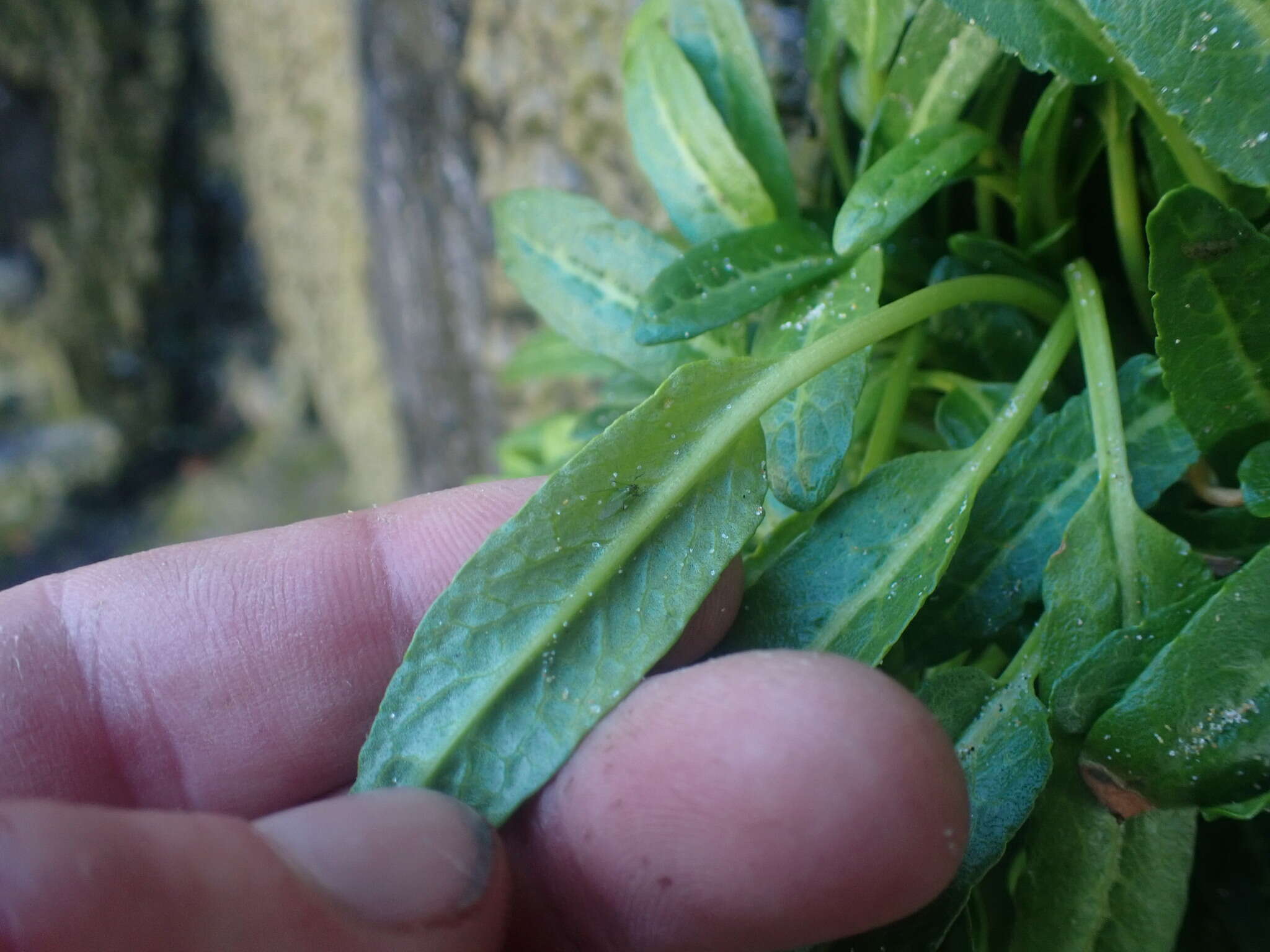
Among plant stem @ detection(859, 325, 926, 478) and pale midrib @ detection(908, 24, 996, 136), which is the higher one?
pale midrib @ detection(908, 24, 996, 136)

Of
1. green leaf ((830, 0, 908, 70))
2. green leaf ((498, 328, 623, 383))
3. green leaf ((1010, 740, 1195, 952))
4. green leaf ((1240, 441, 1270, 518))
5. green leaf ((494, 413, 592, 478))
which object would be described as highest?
green leaf ((830, 0, 908, 70))

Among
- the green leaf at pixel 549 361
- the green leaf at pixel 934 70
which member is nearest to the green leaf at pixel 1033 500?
the green leaf at pixel 934 70

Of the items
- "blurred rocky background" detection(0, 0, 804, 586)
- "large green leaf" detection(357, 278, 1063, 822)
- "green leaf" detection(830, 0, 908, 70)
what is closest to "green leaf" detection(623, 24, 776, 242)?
"green leaf" detection(830, 0, 908, 70)

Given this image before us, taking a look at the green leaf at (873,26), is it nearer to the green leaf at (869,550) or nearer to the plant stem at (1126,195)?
the plant stem at (1126,195)

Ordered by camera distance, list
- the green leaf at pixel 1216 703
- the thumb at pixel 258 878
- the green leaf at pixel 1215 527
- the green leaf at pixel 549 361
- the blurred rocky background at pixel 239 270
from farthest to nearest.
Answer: the blurred rocky background at pixel 239 270 → the green leaf at pixel 549 361 → the green leaf at pixel 1215 527 → the green leaf at pixel 1216 703 → the thumb at pixel 258 878

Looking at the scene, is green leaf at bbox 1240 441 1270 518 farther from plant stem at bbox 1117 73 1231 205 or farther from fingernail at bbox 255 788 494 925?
fingernail at bbox 255 788 494 925

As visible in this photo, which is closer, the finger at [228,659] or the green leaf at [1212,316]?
the green leaf at [1212,316]
